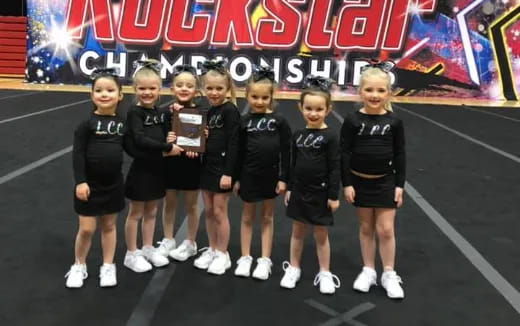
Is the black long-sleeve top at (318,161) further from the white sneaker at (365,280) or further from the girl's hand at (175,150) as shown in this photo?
the girl's hand at (175,150)

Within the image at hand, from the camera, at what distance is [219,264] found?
2.93 m

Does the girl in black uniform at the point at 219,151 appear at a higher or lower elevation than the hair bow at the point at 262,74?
lower

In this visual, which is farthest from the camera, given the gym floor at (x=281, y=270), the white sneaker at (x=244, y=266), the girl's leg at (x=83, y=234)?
the white sneaker at (x=244, y=266)

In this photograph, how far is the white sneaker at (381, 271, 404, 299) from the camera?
8.70 feet

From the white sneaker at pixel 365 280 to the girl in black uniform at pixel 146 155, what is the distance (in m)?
1.14

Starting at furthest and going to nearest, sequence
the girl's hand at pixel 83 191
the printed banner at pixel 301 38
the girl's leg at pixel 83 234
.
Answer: the printed banner at pixel 301 38 → the girl's leg at pixel 83 234 → the girl's hand at pixel 83 191

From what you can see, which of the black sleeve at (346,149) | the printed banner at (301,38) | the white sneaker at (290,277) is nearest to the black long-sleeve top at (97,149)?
the white sneaker at (290,277)

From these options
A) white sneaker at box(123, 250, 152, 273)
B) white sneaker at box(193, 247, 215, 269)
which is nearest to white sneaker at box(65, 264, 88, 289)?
white sneaker at box(123, 250, 152, 273)

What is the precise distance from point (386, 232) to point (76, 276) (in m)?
1.71

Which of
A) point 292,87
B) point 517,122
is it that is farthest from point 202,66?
point 292,87

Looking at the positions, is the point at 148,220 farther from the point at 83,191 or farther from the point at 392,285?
the point at 392,285

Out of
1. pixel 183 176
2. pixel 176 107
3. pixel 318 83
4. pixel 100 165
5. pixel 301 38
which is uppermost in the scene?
pixel 301 38

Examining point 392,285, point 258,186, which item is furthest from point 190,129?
point 392,285

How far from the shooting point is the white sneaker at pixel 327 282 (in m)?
2.69
